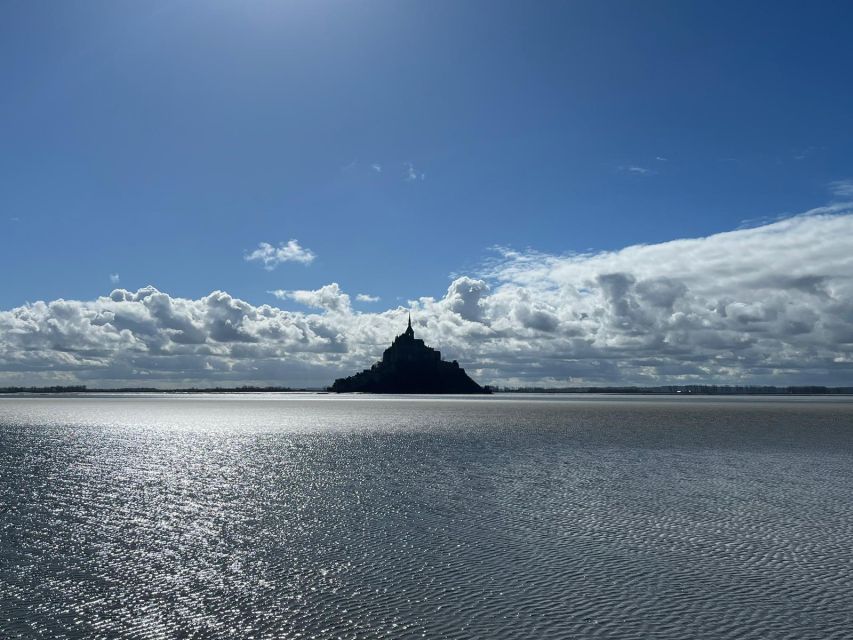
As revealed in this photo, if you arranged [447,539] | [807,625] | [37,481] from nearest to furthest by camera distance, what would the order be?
[807,625], [447,539], [37,481]

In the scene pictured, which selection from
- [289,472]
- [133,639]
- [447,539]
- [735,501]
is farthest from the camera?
[289,472]

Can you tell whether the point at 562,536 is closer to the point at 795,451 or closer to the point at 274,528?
the point at 274,528

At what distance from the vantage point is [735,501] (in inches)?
1011

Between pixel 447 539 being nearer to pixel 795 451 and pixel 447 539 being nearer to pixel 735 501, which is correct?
pixel 735 501

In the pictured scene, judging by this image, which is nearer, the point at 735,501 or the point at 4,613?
the point at 4,613

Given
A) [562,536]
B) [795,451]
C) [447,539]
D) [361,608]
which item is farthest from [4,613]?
[795,451]

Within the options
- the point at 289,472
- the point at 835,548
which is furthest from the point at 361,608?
the point at 289,472

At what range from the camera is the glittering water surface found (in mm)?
12812

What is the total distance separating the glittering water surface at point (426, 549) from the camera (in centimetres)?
1281

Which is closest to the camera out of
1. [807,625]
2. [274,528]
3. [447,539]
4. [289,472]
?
[807,625]

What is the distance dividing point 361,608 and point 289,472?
22.3 meters

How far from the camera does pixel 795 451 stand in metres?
46.3

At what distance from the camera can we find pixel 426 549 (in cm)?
1850

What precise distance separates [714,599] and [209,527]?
15.0m
